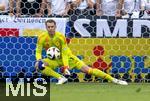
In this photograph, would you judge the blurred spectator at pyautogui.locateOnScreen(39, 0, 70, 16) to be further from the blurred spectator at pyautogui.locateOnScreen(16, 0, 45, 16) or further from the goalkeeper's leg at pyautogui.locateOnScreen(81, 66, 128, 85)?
the goalkeeper's leg at pyautogui.locateOnScreen(81, 66, 128, 85)

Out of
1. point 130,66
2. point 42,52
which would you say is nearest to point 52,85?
point 42,52

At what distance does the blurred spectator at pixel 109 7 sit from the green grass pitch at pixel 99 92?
133 cm

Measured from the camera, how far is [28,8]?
957 cm

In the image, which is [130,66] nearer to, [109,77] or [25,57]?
[109,77]

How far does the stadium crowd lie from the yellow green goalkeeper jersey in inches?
20.7

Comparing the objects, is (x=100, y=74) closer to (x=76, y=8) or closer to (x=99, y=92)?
(x=99, y=92)

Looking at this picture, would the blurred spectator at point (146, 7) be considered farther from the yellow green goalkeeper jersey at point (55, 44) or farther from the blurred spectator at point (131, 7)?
the yellow green goalkeeper jersey at point (55, 44)

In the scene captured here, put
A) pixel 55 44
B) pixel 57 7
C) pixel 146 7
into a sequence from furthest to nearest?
pixel 146 7 → pixel 57 7 → pixel 55 44

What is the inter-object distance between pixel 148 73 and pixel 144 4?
1297 millimetres

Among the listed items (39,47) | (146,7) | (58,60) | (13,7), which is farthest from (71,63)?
(146,7)

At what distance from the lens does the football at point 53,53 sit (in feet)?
30.3

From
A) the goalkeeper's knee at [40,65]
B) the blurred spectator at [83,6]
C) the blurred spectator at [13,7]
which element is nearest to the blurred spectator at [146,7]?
the blurred spectator at [83,6]

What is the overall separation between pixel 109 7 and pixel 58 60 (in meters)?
1.47

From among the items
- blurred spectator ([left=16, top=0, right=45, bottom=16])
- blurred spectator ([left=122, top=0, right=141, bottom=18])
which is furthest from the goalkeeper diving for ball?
blurred spectator ([left=122, top=0, right=141, bottom=18])
